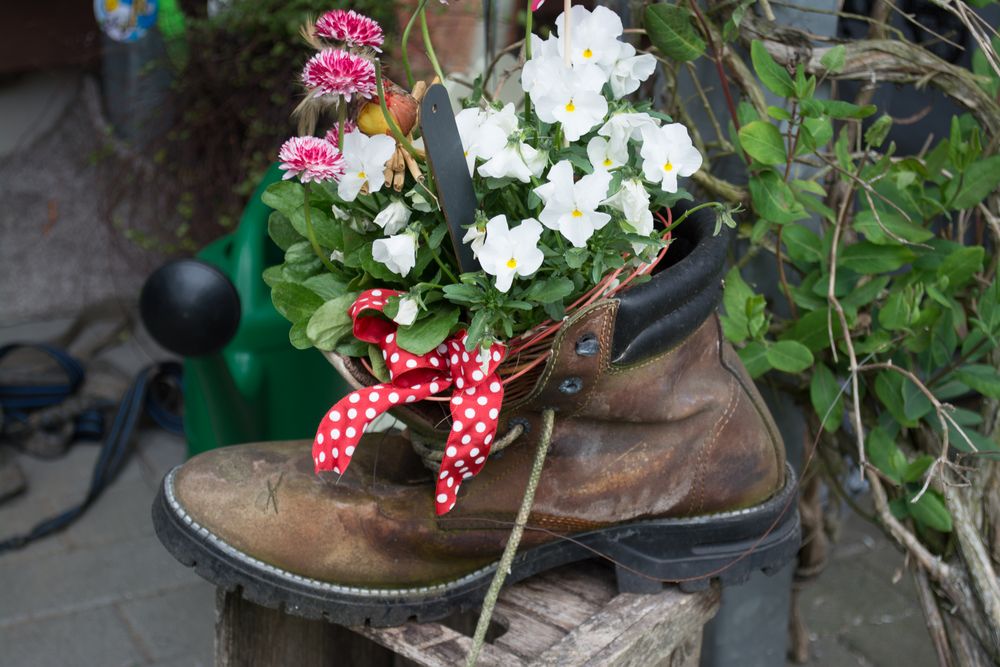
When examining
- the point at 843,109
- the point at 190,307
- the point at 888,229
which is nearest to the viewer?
the point at 843,109

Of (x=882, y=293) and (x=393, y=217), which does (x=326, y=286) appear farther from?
(x=882, y=293)

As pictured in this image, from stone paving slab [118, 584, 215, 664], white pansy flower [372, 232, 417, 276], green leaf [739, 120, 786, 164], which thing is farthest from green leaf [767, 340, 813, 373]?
stone paving slab [118, 584, 215, 664]

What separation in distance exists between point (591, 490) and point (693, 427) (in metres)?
0.13

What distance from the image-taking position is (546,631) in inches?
43.6

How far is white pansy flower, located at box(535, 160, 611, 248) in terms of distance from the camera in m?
0.90

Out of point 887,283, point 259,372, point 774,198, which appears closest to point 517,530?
point 774,198

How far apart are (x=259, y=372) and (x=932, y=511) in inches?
43.3

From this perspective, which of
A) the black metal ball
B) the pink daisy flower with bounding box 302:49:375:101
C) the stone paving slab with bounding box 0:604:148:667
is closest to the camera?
the pink daisy flower with bounding box 302:49:375:101

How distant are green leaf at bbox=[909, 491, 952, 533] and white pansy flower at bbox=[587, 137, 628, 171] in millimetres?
639

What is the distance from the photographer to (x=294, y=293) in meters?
1.02

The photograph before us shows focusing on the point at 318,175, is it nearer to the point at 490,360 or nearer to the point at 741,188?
the point at 490,360

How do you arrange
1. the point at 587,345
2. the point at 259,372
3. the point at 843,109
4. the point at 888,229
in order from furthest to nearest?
the point at 259,372, the point at 888,229, the point at 843,109, the point at 587,345

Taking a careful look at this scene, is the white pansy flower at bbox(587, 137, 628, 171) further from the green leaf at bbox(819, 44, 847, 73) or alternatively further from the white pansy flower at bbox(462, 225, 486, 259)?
the green leaf at bbox(819, 44, 847, 73)

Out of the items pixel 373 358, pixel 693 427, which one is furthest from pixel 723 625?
pixel 373 358
